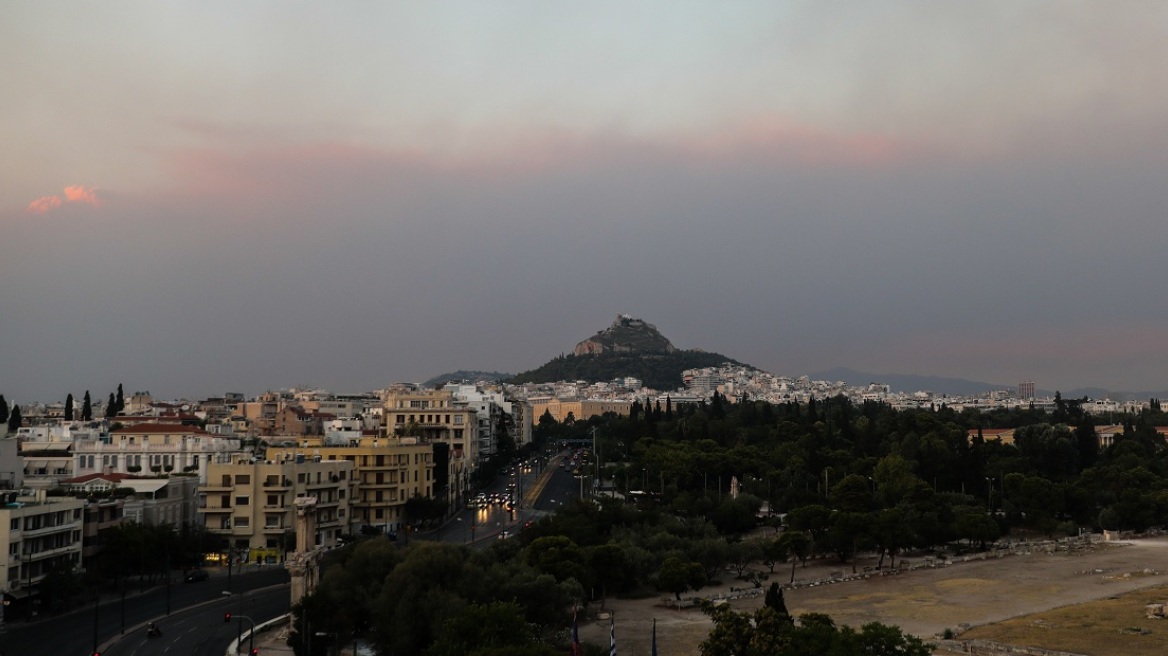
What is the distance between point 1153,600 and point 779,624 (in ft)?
95.4

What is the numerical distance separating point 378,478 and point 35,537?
33.7 meters

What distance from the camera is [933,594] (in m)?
61.4

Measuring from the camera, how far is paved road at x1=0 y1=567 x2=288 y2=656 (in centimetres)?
4372

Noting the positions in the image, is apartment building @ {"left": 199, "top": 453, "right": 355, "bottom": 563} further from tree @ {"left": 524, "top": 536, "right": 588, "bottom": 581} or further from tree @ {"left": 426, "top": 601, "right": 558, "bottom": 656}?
tree @ {"left": 426, "top": 601, "right": 558, "bottom": 656}

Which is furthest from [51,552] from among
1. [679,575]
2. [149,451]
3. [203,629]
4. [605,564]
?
[679,575]

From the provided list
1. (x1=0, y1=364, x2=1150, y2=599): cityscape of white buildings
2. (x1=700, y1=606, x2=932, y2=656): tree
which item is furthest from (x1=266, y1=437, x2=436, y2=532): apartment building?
(x1=700, y1=606, x2=932, y2=656): tree

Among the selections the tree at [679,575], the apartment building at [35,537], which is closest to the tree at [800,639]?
the tree at [679,575]

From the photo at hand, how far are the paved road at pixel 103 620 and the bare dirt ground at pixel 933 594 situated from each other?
1935cm

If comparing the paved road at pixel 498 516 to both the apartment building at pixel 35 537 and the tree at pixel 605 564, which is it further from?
the apartment building at pixel 35 537

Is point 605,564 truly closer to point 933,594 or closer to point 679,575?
point 679,575

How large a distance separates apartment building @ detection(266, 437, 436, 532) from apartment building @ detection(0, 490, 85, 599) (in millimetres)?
25497

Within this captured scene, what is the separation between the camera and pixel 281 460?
78.3 m

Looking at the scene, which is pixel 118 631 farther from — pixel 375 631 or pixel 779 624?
pixel 779 624

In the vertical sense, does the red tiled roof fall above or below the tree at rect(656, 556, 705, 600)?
above
